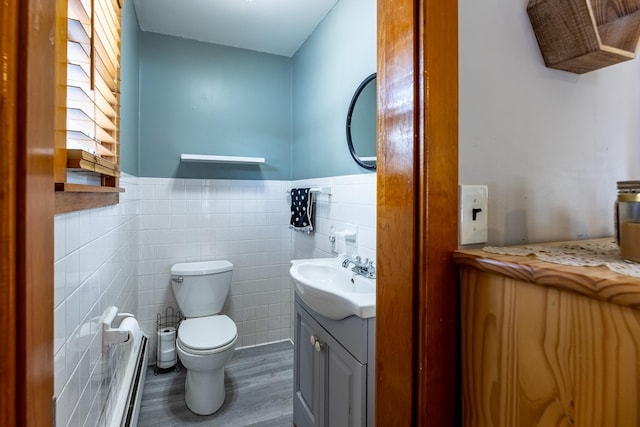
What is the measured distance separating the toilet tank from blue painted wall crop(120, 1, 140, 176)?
2.59 ft

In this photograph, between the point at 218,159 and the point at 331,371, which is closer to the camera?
the point at 331,371

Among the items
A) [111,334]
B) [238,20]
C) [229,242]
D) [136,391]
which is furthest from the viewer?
[229,242]

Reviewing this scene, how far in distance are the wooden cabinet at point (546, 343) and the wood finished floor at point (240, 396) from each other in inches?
65.1

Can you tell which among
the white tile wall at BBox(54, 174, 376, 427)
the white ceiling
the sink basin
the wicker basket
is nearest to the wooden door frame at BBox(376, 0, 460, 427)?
the wicker basket

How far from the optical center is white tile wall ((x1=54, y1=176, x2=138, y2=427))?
0.76m

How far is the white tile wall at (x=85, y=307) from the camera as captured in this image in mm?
761

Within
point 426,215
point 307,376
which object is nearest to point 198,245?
point 307,376

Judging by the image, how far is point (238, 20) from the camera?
2252 mm

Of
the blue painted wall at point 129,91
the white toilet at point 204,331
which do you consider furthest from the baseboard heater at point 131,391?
the blue painted wall at point 129,91

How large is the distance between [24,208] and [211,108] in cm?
245

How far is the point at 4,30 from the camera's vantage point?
12.5 inches

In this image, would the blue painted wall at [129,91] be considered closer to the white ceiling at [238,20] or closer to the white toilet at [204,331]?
the white ceiling at [238,20]

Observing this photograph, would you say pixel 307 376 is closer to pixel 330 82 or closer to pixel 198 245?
pixel 198 245

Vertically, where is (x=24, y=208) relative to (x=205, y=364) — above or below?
above
